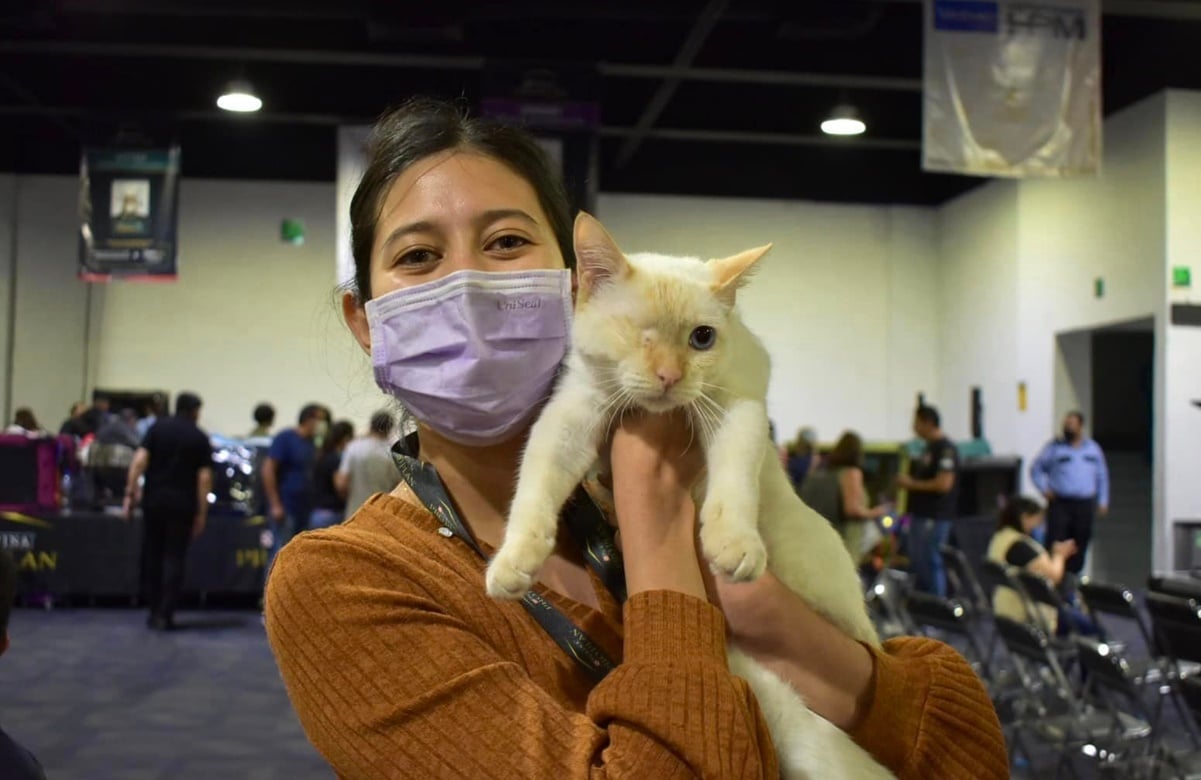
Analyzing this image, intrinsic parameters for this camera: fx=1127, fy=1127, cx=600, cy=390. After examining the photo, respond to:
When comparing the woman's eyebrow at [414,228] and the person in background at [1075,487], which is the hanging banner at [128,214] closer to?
the person in background at [1075,487]

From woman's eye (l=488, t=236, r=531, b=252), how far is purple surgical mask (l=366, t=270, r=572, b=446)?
0.03 m

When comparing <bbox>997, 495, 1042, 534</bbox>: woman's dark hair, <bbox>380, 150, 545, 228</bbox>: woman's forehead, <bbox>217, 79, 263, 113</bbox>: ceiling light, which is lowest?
<bbox>997, 495, 1042, 534</bbox>: woman's dark hair

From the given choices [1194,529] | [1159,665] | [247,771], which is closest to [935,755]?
[247,771]

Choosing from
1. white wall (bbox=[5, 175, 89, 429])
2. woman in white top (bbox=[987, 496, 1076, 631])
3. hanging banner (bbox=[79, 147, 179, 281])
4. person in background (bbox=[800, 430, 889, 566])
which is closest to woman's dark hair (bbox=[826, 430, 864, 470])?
person in background (bbox=[800, 430, 889, 566])

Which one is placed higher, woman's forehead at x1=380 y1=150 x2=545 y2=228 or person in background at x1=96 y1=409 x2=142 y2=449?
woman's forehead at x1=380 y1=150 x2=545 y2=228

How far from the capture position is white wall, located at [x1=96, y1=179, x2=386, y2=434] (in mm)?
13641

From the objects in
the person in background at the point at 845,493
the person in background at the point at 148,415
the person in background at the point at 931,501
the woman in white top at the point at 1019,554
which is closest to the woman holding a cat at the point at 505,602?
the woman in white top at the point at 1019,554

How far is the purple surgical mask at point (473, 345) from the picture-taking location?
131 centimetres

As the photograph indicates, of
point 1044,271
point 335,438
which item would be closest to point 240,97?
point 335,438

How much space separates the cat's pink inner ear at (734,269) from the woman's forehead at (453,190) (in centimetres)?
25

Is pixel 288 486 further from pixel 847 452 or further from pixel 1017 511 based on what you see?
pixel 1017 511

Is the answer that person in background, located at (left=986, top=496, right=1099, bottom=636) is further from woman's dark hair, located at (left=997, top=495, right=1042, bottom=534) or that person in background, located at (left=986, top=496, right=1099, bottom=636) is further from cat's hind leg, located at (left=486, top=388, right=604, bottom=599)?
cat's hind leg, located at (left=486, top=388, right=604, bottom=599)

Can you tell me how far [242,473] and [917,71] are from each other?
23.2 feet

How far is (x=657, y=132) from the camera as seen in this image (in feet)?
40.3
